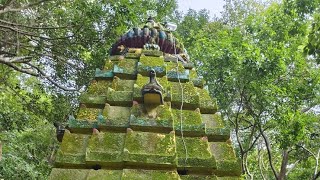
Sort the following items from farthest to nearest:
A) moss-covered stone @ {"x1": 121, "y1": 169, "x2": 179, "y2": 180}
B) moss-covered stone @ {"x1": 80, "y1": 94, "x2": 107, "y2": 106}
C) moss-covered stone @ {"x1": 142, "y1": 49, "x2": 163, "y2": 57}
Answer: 1. moss-covered stone @ {"x1": 142, "y1": 49, "x2": 163, "y2": 57}
2. moss-covered stone @ {"x1": 80, "y1": 94, "x2": 107, "y2": 106}
3. moss-covered stone @ {"x1": 121, "y1": 169, "x2": 179, "y2": 180}

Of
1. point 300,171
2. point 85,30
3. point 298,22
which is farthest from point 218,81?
point 300,171

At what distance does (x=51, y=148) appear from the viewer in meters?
13.4

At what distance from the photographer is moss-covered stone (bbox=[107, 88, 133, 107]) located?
3035mm

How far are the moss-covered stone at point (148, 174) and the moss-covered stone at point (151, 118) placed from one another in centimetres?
37

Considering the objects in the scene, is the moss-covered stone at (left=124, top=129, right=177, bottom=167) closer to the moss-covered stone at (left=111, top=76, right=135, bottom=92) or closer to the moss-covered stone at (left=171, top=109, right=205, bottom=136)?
the moss-covered stone at (left=171, top=109, right=205, bottom=136)

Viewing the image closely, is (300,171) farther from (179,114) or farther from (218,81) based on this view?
(179,114)

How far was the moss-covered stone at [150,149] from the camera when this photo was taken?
2.45 m

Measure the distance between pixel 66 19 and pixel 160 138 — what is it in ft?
19.6

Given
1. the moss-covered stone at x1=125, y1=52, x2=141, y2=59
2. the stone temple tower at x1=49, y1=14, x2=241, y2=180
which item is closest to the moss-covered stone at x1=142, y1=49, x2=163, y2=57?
the moss-covered stone at x1=125, y1=52, x2=141, y2=59

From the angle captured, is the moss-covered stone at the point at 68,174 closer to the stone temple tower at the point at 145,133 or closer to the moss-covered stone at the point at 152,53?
the stone temple tower at the point at 145,133

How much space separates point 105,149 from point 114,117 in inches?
14.6

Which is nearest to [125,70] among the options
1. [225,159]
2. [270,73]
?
[225,159]

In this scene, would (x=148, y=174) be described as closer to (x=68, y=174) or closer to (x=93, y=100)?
(x=68, y=174)

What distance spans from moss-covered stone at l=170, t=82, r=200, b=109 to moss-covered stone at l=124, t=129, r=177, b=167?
0.46 metres
